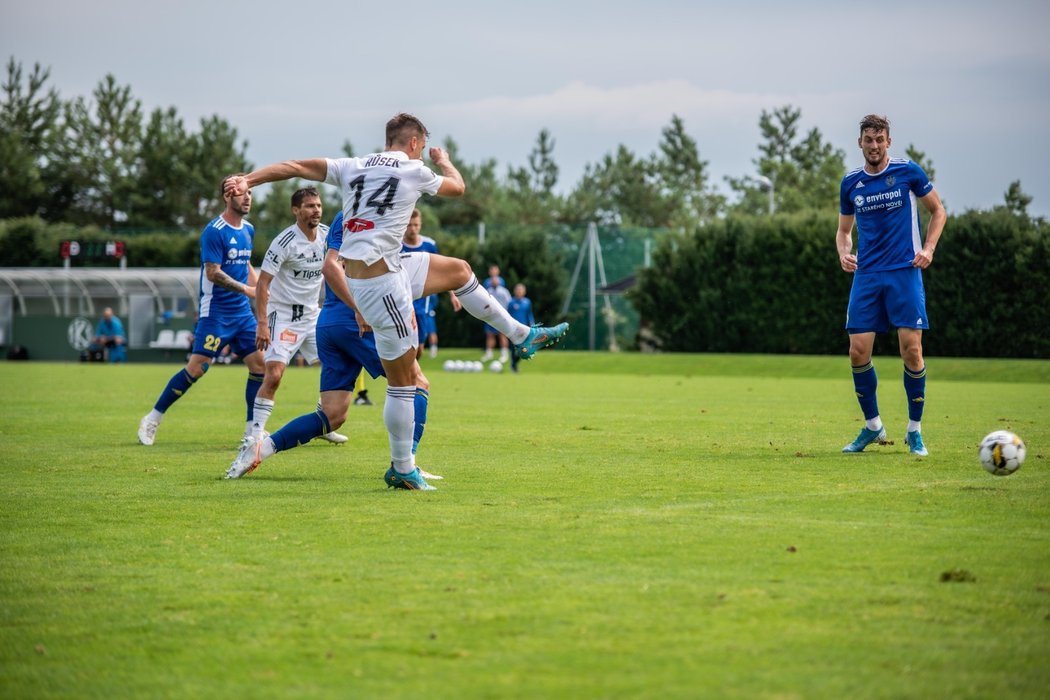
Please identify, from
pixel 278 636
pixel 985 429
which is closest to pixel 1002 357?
pixel 985 429

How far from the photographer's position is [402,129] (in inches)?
332

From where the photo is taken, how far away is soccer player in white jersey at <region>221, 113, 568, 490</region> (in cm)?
823

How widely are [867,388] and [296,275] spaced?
17.4 ft

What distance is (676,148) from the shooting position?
307 feet

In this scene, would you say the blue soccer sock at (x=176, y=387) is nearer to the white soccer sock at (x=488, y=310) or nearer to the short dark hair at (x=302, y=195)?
the short dark hair at (x=302, y=195)

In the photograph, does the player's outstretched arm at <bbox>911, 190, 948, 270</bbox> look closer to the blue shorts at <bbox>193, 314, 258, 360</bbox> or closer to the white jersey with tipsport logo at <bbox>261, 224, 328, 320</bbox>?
the white jersey with tipsport logo at <bbox>261, 224, 328, 320</bbox>

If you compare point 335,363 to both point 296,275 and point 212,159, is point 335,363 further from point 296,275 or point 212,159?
point 212,159

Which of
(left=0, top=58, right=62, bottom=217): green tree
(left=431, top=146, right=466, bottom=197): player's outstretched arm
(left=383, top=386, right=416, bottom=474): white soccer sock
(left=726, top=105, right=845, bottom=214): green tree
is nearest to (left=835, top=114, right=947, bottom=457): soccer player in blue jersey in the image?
(left=431, top=146, right=466, bottom=197): player's outstretched arm

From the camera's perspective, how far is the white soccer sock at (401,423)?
851 centimetres

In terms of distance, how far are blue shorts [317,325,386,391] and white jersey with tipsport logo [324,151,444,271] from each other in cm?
173

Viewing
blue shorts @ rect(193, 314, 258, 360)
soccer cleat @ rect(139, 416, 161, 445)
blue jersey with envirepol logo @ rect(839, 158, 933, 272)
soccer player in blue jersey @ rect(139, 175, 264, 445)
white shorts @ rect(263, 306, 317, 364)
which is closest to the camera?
blue jersey with envirepol logo @ rect(839, 158, 933, 272)

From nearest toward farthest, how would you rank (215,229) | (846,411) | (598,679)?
(598,679), (215,229), (846,411)

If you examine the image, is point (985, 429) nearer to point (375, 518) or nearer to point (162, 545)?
point (375, 518)

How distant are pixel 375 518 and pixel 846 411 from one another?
11.1m
